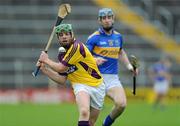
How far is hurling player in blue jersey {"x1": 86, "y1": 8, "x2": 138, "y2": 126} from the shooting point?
13.9m

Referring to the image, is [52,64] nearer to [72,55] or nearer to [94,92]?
[72,55]

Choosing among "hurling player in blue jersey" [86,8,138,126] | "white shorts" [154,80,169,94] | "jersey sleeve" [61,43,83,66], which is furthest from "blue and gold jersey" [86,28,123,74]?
"white shorts" [154,80,169,94]

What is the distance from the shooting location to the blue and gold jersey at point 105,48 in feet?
46.1

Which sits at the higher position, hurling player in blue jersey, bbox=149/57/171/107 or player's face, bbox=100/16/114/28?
player's face, bbox=100/16/114/28

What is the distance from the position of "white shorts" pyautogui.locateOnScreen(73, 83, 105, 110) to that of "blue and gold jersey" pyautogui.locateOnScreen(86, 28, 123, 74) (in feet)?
6.02

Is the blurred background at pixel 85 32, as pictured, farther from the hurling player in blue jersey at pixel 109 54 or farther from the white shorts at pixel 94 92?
the white shorts at pixel 94 92

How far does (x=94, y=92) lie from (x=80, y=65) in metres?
0.47

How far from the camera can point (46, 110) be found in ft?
80.6

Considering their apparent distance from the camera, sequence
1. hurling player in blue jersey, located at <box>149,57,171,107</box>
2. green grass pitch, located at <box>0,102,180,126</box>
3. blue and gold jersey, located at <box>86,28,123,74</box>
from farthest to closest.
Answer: hurling player in blue jersey, located at <box>149,57,171,107</box> → green grass pitch, located at <box>0,102,180,126</box> → blue and gold jersey, located at <box>86,28,123,74</box>

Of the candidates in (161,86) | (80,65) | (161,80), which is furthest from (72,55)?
(161,80)

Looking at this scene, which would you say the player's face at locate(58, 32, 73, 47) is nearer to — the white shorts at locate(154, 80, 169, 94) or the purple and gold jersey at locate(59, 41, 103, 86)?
the purple and gold jersey at locate(59, 41, 103, 86)

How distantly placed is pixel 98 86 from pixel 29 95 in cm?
1772

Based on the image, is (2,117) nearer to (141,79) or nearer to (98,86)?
(98,86)

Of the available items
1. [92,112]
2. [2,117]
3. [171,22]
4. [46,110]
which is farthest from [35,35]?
[92,112]
